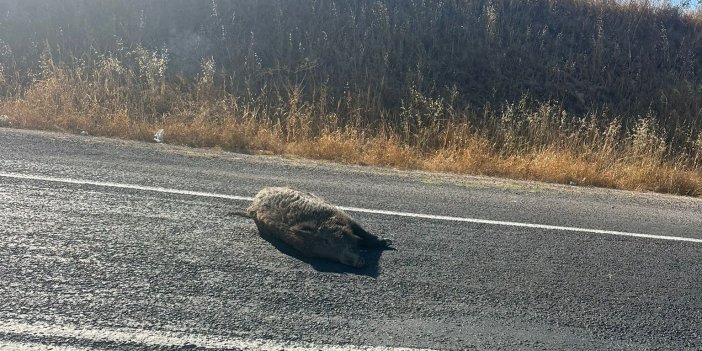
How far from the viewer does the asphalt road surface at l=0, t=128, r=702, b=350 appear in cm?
314

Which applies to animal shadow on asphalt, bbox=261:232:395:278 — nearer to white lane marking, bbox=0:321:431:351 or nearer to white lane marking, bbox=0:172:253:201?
white lane marking, bbox=0:321:431:351

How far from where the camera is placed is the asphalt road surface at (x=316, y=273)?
3.14 meters

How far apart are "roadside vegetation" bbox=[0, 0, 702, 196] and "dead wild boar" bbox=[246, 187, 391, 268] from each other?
410cm

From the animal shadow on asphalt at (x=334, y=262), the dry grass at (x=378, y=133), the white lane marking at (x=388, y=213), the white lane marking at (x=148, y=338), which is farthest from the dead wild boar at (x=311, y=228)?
the dry grass at (x=378, y=133)

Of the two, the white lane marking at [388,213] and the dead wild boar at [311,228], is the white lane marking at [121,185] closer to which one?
the white lane marking at [388,213]

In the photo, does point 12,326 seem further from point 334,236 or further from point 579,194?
point 579,194

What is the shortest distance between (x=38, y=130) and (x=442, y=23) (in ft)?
30.5

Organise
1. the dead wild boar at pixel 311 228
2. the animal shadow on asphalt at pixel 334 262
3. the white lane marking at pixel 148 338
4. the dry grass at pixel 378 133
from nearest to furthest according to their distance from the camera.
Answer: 1. the white lane marking at pixel 148 338
2. the animal shadow on asphalt at pixel 334 262
3. the dead wild boar at pixel 311 228
4. the dry grass at pixel 378 133

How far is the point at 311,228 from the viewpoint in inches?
165

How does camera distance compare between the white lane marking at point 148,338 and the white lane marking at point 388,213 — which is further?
the white lane marking at point 388,213

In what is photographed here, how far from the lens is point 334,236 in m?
4.13

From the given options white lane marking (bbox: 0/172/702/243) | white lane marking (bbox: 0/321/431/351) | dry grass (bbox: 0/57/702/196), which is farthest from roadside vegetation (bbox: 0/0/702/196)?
white lane marking (bbox: 0/321/431/351)

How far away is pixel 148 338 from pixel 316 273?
4.07 feet

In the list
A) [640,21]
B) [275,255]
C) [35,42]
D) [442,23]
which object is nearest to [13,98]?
[35,42]
